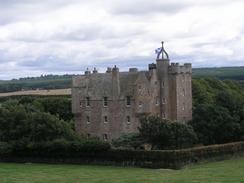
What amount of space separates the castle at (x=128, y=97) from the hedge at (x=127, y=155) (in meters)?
15.4

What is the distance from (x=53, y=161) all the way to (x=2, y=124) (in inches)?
361

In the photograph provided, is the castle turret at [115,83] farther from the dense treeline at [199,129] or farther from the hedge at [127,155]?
the hedge at [127,155]

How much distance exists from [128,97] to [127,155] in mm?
19327

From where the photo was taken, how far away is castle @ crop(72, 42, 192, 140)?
8569 cm

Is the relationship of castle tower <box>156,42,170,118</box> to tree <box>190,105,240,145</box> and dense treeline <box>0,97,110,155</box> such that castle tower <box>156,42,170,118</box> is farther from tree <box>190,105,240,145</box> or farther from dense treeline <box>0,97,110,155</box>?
dense treeline <box>0,97,110,155</box>

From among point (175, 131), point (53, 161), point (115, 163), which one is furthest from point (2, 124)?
point (175, 131)

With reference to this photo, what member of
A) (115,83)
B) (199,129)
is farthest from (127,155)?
(115,83)

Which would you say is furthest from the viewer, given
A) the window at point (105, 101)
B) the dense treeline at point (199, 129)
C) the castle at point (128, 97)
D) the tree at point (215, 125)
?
the window at point (105, 101)

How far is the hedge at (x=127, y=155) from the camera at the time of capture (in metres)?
65.3

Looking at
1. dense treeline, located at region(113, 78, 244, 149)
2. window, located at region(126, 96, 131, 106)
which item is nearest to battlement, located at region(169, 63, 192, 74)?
dense treeline, located at region(113, 78, 244, 149)

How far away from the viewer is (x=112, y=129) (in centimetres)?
8762

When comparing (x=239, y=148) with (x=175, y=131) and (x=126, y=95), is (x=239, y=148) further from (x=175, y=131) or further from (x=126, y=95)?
(x=126, y=95)

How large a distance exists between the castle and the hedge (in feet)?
50.6

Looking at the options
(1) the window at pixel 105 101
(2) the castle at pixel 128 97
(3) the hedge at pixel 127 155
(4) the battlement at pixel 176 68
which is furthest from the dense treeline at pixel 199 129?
(1) the window at pixel 105 101
